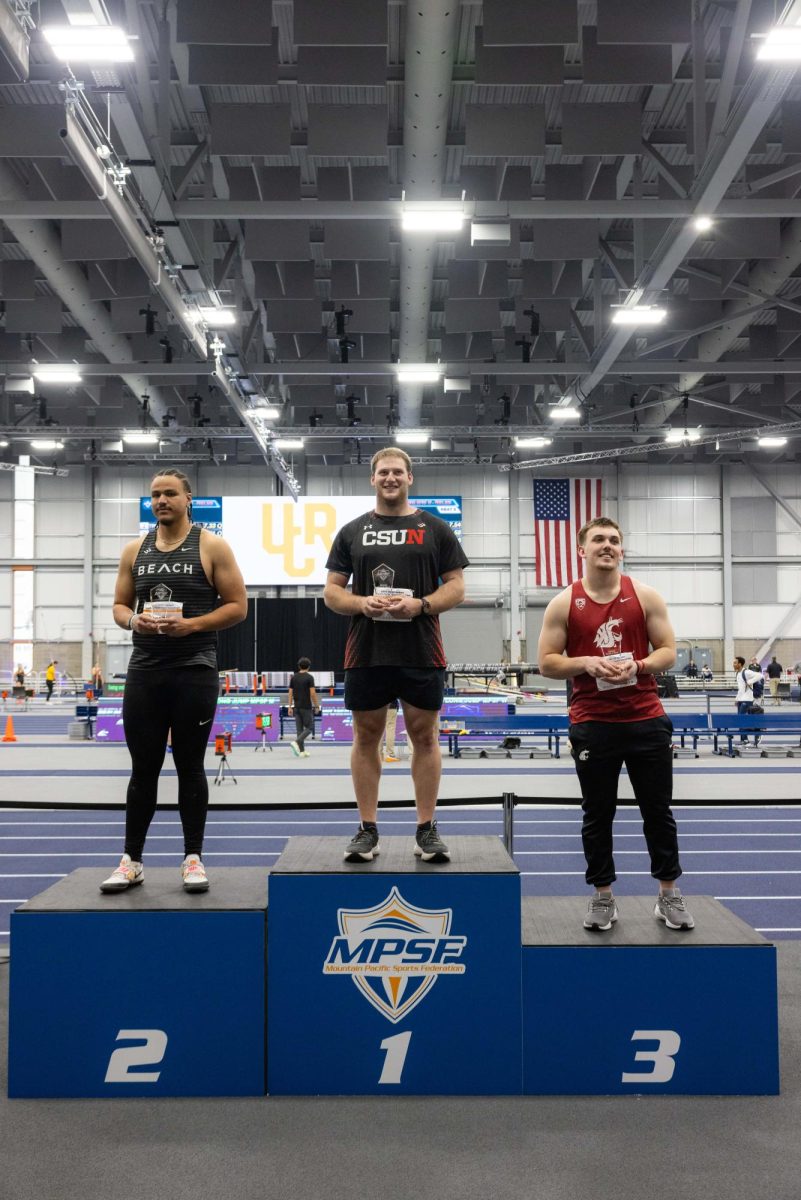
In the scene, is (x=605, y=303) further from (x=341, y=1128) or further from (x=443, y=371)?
(x=341, y=1128)

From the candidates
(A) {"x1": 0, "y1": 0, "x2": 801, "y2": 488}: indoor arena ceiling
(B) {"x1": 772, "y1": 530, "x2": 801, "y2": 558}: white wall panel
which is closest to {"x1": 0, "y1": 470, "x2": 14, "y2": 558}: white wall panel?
(A) {"x1": 0, "y1": 0, "x2": 801, "y2": 488}: indoor arena ceiling

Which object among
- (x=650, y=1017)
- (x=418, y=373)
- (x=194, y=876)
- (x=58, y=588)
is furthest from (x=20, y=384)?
(x=650, y=1017)

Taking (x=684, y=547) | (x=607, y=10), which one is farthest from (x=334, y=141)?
(x=684, y=547)

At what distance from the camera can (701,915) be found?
372 centimetres

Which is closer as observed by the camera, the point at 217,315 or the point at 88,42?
→ the point at 88,42

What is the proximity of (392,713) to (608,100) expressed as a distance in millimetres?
9064

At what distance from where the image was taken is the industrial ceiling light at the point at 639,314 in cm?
1366

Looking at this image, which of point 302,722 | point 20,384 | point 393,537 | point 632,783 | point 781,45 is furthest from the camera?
point 20,384

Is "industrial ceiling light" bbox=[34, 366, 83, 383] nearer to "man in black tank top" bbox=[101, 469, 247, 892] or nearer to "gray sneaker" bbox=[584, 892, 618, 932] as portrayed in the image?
"man in black tank top" bbox=[101, 469, 247, 892]

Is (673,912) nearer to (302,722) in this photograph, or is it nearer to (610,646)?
(610,646)

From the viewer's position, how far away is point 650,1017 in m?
3.33

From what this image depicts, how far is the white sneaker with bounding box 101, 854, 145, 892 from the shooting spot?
355cm

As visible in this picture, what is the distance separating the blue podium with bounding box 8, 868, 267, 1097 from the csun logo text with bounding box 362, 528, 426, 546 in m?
1.57

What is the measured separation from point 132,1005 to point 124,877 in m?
0.49
